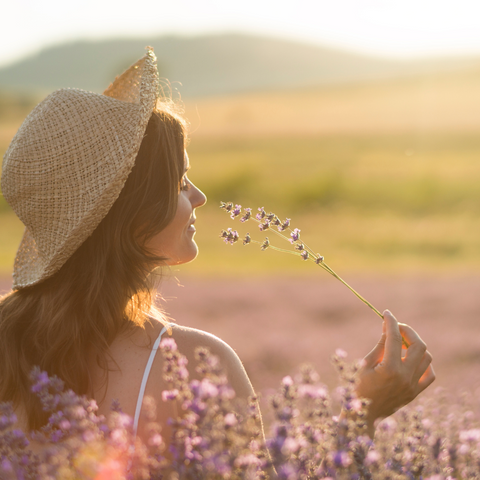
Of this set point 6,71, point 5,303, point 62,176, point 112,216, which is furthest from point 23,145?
point 6,71

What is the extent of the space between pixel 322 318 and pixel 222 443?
8.17 metres

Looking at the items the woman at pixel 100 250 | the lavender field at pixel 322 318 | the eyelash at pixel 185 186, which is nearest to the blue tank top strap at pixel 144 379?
the woman at pixel 100 250

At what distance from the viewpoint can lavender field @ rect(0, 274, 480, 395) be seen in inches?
251

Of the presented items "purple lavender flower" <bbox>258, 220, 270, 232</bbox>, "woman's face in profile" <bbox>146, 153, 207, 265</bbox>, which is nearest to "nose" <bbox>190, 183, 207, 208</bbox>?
"woman's face in profile" <bbox>146, 153, 207, 265</bbox>

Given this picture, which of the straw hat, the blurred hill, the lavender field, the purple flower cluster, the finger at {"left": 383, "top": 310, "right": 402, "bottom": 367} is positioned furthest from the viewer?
the blurred hill

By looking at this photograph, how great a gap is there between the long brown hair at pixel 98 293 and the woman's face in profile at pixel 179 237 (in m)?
0.06

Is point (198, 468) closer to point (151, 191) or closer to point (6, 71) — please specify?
point (151, 191)

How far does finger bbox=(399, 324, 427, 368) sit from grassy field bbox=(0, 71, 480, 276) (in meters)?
9.77

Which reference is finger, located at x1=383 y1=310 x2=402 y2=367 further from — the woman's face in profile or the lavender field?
the lavender field

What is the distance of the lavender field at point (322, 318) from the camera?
20.9ft

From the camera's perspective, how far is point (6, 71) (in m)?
172

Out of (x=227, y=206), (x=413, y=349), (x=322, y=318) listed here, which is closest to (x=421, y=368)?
(x=413, y=349)

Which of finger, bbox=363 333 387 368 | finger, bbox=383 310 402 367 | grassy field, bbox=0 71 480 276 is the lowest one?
grassy field, bbox=0 71 480 276

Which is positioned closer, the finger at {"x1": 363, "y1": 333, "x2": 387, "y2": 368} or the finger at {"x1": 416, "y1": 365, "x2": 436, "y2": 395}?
the finger at {"x1": 363, "y1": 333, "x2": 387, "y2": 368}
